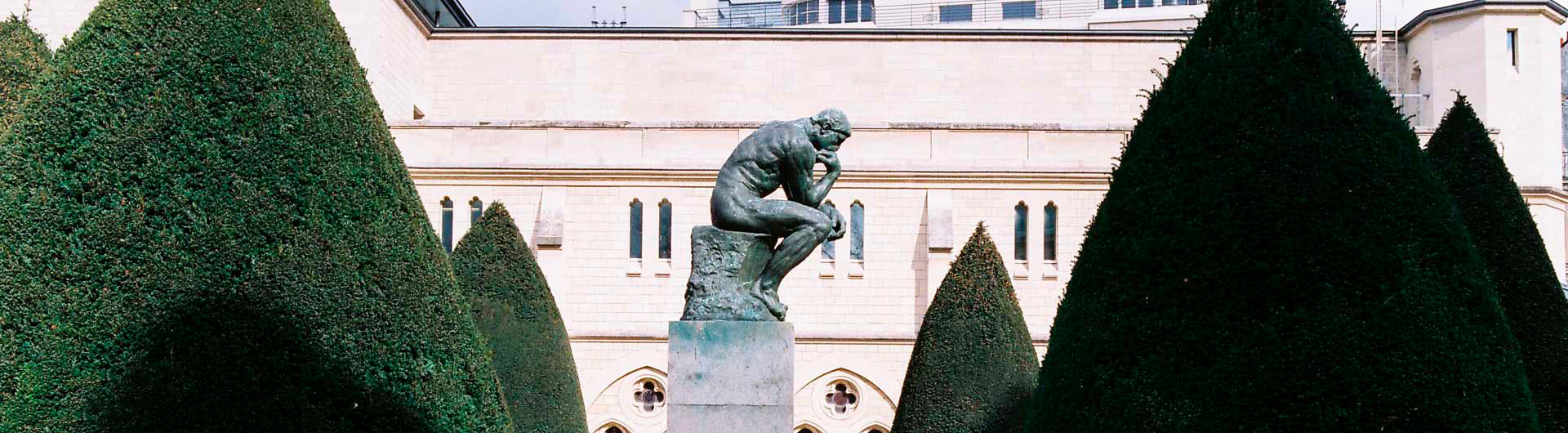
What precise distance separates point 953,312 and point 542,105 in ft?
43.6

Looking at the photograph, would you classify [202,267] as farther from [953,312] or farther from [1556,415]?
[953,312]

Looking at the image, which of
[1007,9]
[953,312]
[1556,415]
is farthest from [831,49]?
[1007,9]

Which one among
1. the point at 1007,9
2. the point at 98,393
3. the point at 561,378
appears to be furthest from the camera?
the point at 1007,9

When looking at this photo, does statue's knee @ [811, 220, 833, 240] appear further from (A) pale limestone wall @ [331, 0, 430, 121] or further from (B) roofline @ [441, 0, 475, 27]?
(B) roofline @ [441, 0, 475, 27]

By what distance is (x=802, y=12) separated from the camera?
53.8 m

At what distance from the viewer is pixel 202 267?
7344mm

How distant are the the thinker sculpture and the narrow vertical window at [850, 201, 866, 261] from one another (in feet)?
40.5

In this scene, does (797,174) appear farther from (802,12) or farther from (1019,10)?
(802,12)

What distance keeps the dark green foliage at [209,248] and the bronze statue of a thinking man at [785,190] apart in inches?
79.3

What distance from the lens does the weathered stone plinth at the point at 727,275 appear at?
358 inches

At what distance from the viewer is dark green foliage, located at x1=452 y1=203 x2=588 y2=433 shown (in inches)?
570

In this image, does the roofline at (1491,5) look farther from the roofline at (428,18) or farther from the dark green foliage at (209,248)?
the dark green foliage at (209,248)

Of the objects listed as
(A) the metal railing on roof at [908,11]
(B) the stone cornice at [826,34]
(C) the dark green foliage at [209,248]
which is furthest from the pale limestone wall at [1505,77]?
(C) the dark green foliage at [209,248]

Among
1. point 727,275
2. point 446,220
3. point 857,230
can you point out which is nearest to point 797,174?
point 727,275
